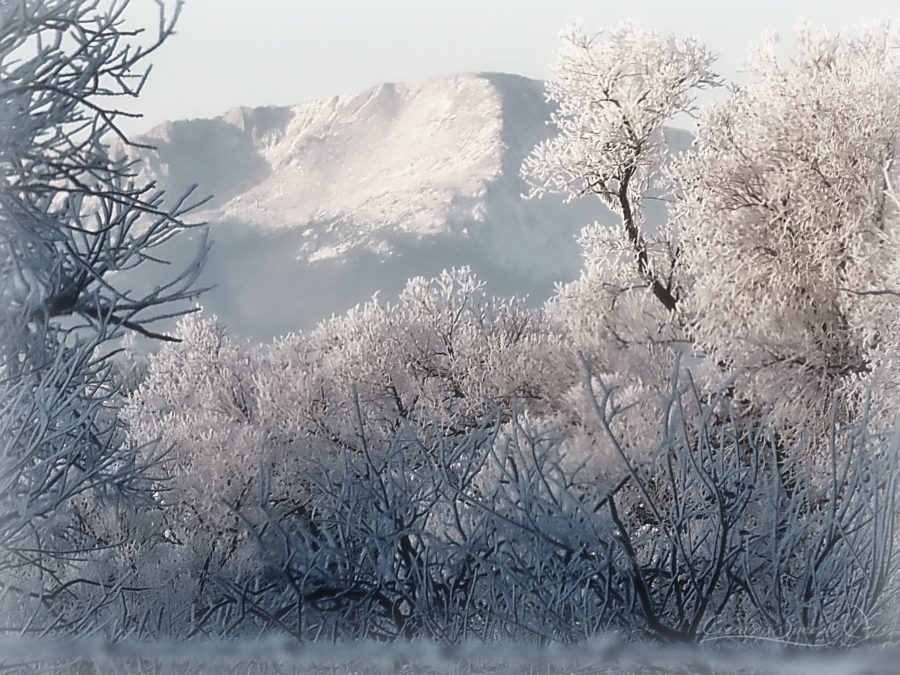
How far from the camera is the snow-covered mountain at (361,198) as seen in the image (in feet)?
40.8

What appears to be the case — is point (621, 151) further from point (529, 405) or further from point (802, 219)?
point (529, 405)

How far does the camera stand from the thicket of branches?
1.96m

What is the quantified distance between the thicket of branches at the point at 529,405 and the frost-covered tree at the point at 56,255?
0.01 meters

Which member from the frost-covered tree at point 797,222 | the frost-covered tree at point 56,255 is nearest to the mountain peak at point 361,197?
the frost-covered tree at point 797,222

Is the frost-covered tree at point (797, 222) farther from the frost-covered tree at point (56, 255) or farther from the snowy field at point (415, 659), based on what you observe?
the snowy field at point (415, 659)

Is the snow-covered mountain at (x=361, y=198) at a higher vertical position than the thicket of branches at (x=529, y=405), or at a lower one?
higher

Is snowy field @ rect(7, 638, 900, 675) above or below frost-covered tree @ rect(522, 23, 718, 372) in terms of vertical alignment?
below

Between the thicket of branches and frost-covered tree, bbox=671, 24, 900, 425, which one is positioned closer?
the thicket of branches

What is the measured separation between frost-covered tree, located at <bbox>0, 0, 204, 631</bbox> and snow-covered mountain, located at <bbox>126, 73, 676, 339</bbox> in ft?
25.7

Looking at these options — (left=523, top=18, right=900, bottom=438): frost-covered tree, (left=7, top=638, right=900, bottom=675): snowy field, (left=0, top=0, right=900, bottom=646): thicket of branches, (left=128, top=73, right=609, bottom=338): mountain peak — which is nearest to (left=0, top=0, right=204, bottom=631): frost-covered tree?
(left=0, top=0, right=900, bottom=646): thicket of branches

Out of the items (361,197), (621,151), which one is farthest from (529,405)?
(361,197)

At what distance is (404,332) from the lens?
462 inches

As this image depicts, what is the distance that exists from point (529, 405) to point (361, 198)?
17.7ft

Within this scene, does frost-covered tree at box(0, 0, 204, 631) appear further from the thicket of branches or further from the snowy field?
the snowy field
